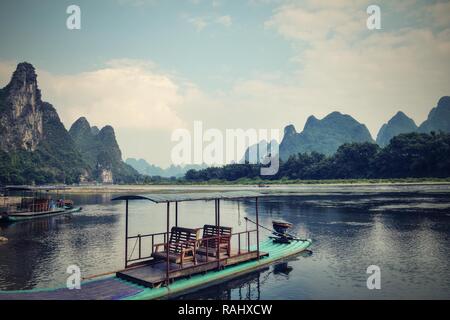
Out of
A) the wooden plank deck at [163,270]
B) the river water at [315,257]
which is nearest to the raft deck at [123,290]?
the wooden plank deck at [163,270]

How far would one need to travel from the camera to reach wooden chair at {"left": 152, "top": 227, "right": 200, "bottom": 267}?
15320 millimetres

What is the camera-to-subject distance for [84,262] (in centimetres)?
2094

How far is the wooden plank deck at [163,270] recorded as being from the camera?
14.0 meters

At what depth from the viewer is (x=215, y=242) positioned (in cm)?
1769

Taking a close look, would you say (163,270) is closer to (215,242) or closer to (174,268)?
(174,268)

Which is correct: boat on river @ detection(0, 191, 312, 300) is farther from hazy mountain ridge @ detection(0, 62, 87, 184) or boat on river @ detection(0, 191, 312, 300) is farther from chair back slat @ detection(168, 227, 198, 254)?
hazy mountain ridge @ detection(0, 62, 87, 184)

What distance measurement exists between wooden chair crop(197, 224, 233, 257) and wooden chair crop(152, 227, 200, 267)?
3.00 ft

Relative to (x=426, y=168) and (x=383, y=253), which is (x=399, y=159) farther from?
(x=383, y=253)

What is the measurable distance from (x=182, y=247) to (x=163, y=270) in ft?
4.41

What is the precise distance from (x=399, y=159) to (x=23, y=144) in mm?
175096

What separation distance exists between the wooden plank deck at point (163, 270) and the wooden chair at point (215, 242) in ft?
0.99

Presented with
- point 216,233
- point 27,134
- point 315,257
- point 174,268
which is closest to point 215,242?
point 216,233

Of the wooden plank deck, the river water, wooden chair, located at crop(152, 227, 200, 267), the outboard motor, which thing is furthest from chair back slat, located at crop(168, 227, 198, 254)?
the outboard motor
